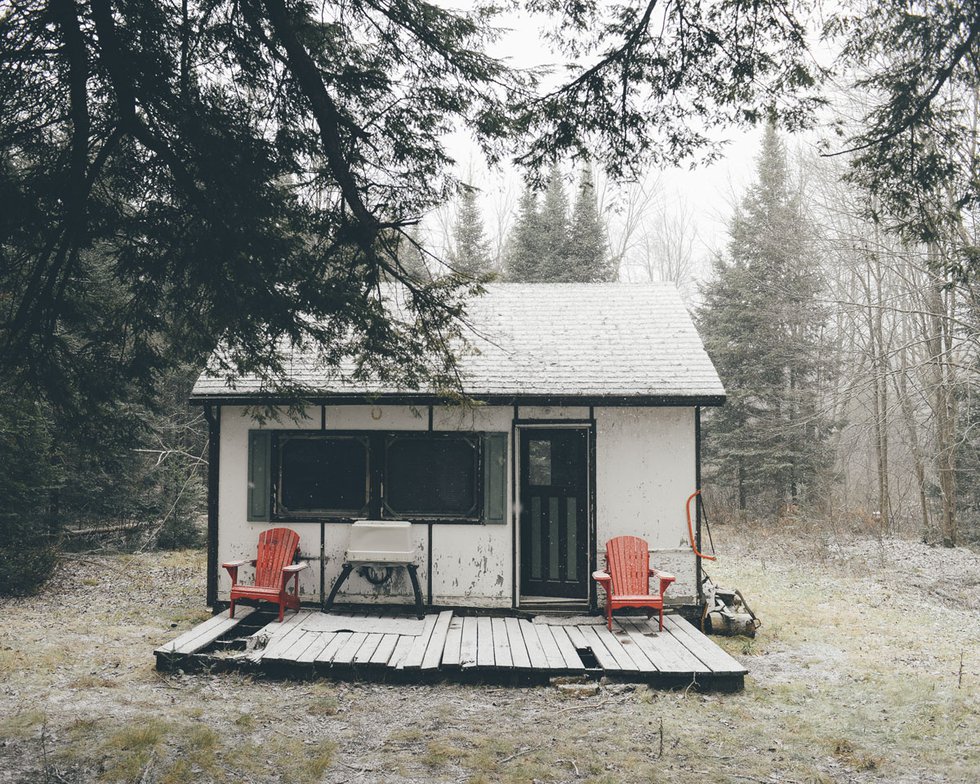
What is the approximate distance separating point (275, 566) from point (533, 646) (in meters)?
3.10

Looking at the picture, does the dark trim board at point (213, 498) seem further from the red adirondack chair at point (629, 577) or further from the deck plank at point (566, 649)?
the red adirondack chair at point (629, 577)

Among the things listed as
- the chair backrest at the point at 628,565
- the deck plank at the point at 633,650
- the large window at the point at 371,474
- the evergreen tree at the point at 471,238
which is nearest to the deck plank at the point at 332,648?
the large window at the point at 371,474

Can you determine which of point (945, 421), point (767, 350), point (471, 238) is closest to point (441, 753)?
point (945, 421)

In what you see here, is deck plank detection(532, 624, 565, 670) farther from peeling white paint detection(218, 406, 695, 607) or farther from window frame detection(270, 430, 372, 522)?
window frame detection(270, 430, 372, 522)

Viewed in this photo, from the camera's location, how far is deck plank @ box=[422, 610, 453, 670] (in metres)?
6.37

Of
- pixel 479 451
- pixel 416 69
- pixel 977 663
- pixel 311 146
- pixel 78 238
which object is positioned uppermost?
pixel 416 69

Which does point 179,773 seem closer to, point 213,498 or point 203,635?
point 203,635

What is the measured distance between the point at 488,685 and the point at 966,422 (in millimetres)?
12765

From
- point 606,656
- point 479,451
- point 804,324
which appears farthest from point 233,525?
point 804,324

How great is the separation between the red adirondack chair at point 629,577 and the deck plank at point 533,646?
0.82 metres

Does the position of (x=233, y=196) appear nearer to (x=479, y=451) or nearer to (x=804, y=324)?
(x=479, y=451)

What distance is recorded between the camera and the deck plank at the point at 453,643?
6371mm

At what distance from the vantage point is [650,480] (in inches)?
324

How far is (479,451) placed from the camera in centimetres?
831
